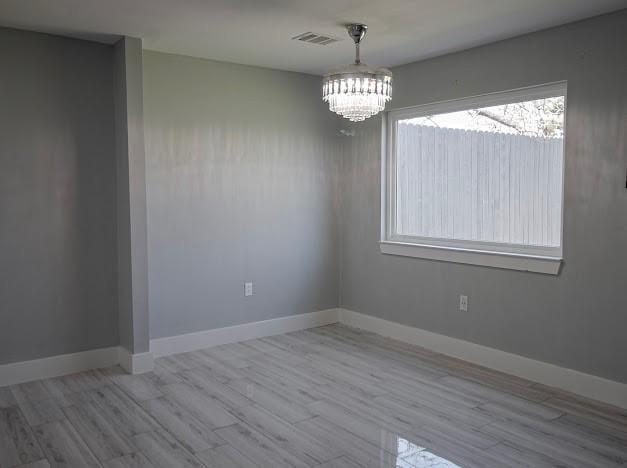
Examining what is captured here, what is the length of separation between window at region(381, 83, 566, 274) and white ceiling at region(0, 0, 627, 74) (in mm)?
536

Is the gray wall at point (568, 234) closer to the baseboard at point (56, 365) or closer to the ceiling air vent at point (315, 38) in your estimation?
the ceiling air vent at point (315, 38)

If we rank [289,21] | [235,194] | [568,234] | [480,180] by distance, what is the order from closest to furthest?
[289,21] → [568,234] → [480,180] → [235,194]

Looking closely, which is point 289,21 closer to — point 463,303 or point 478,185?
point 478,185

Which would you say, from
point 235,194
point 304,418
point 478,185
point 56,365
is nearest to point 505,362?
point 478,185

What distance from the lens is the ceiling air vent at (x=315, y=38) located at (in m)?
3.76

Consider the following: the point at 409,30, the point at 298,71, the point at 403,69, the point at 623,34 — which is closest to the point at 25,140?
the point at 298,71

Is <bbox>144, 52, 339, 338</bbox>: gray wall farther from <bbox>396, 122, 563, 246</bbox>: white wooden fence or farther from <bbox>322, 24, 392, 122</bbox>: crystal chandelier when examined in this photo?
<bbox>322, 24, 392, 122</bbox>: crystal chandelier

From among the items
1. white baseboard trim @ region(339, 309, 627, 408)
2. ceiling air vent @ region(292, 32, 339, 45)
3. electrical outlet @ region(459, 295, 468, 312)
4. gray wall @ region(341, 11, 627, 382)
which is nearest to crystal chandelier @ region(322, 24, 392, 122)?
ceiling air vent @ region(292, 32, 339, 45)

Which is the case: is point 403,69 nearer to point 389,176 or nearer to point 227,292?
point 389,176

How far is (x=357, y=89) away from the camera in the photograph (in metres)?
3.23

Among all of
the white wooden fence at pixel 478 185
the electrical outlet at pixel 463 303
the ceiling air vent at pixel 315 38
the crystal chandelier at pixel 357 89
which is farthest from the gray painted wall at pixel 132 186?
the electrical outlet at pixel 463 303

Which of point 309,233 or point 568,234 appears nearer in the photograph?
point 568,234

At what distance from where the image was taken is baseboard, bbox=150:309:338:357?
4.40 meters

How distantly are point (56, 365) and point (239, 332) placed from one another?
1472 mm
